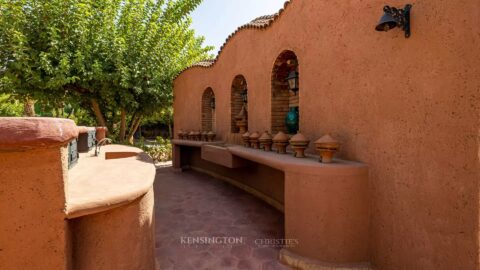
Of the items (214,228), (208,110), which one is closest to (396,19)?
(214,228)

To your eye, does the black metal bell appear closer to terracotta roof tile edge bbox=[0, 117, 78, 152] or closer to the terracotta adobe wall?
the terracotta adobe wall

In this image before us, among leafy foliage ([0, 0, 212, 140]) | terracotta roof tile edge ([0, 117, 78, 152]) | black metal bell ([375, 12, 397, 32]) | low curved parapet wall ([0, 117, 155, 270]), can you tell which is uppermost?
leafy foliage ([0, 0, 212, 140])

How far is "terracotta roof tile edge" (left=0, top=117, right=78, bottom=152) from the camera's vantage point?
4.68 feet

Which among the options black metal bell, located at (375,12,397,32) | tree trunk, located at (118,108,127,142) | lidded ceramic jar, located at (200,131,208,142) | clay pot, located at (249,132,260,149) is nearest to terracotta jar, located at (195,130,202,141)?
lidded ceramic jar, located at (200,131,208,142)

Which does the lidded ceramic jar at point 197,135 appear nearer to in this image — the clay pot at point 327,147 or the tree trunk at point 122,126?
the tree trunk at point 122,126

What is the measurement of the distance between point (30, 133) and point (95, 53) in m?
9.07

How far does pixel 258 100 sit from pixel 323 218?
3456mm

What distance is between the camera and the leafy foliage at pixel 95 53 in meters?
7.92

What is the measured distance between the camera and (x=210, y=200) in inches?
237

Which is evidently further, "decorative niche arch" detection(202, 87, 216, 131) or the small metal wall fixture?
"decorative niche arch" detection(202, 87, 216, 131)

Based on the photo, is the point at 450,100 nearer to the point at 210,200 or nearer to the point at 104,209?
the point at 104,209

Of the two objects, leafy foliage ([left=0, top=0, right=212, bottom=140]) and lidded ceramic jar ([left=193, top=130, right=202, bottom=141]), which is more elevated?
leafy foliage ([left=0, top=0, right=212, bottom=140])

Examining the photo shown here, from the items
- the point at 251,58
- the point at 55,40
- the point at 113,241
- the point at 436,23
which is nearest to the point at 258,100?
the point at 251,58

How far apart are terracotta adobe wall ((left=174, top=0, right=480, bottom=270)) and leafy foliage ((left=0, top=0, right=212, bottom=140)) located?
766 cm
